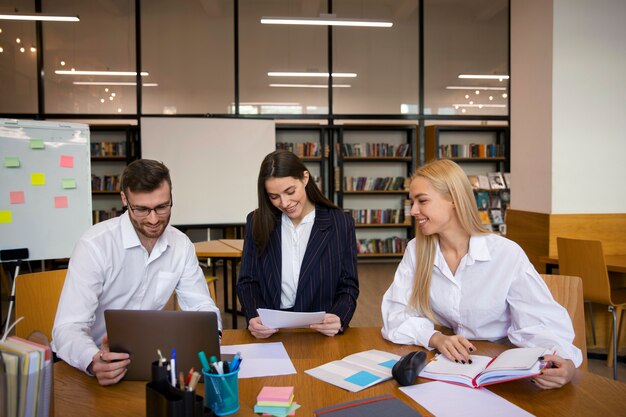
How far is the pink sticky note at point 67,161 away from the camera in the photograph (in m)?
3.92

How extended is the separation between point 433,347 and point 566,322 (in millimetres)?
409

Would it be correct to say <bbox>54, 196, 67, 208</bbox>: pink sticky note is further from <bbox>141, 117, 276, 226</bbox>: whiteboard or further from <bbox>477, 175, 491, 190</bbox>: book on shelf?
<bbox>477, 175, 491, 190</bbox>: book on shelf

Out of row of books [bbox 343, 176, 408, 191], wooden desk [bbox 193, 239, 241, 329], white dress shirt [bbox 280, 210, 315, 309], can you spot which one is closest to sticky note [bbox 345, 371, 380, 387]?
white dress shirt [bbox 280, 210, 315, 309]

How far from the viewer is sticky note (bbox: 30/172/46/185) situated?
379 centimetres

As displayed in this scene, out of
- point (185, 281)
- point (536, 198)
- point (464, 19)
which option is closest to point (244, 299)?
point (185, 281)

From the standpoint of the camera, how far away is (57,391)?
1.31 metres

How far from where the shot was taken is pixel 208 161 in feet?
21.1

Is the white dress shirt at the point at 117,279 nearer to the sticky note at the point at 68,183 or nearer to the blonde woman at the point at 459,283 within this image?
the blonde woman at the point at 459,283

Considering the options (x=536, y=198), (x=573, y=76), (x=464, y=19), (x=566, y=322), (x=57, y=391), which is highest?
(x=464, y=19)

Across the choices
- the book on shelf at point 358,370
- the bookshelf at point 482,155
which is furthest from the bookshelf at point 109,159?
the book on shelf at point 358,370

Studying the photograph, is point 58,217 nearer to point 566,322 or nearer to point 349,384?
point 349,384

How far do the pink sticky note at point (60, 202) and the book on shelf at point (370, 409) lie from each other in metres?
3.40

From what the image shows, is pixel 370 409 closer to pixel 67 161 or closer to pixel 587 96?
pixel 67 161

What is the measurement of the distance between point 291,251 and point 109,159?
263 inches
